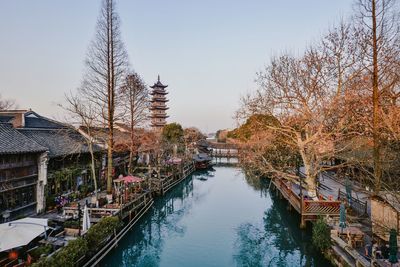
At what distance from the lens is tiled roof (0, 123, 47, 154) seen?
54.9 ft

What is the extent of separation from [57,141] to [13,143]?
6309mm

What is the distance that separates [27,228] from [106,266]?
4.65m

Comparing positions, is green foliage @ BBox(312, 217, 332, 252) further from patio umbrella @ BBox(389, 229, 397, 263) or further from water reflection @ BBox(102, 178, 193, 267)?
water reflection @ BBox(102, 178, 193, 267)

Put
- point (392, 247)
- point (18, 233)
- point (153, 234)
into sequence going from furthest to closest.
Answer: point (153, 234)
point (18, 233)
point (392, 247)

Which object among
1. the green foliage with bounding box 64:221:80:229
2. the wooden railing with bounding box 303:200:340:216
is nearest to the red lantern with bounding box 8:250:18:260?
the green foliage with bounding box 64:221:80:229

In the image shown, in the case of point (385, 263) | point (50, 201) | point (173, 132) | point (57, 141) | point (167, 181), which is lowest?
point (167, 181)

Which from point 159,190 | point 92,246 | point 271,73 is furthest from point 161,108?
point 92,246

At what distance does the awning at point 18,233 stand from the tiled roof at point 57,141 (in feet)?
30.3

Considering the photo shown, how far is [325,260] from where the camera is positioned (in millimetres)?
15477

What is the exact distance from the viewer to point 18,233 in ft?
37.2

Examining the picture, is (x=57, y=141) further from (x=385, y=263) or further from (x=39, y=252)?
(x=385, y=263)

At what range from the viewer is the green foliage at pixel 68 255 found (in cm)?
1027

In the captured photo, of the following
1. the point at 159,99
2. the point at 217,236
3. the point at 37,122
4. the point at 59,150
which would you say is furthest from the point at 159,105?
the point at 217,236

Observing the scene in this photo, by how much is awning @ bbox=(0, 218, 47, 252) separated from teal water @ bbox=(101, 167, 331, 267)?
445 centimetres
